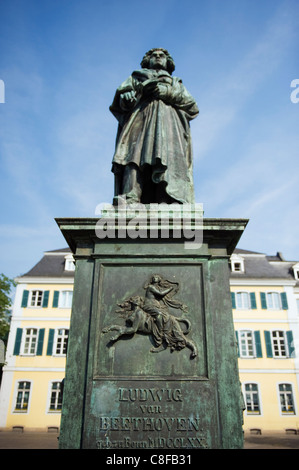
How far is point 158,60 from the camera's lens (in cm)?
554

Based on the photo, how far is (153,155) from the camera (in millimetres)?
4547

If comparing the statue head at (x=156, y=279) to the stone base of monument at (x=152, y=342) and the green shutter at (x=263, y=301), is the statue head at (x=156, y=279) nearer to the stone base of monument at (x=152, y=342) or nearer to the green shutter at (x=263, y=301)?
the stone base of monument at (x=152, y=342)

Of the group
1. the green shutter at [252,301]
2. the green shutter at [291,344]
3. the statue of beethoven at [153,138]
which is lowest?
the statue of beethoven at [153,138]

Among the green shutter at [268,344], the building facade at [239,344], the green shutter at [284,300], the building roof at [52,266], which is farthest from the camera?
the building roof at [52,266]

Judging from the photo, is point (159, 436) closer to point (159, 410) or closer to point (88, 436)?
point (159, 410)

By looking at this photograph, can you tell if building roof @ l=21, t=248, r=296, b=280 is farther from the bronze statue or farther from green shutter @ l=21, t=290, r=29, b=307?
Answer: the bronze statue

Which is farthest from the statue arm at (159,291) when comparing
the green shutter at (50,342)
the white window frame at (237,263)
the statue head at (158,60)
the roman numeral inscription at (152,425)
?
the white window frame at (237,263)

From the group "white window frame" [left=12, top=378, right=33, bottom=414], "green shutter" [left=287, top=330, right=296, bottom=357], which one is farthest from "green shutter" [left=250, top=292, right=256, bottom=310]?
"white window frame" [left=12, top=378, right=33, bottom=414]

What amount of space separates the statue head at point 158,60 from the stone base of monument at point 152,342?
117 inches

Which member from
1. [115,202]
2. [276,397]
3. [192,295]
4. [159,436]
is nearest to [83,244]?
[115,202]

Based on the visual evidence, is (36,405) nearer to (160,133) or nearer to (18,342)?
(18,342)

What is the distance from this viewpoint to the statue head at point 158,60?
5535 mm
